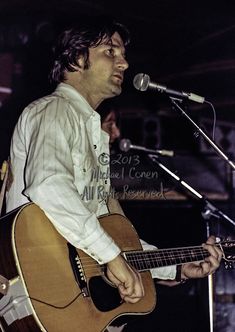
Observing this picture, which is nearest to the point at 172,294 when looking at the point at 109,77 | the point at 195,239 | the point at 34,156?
the point at 195,239

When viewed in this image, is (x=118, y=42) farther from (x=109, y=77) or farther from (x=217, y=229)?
(x=217, y=229)

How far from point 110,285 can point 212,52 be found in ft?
5.17

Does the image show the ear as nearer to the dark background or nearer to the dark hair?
the dark hair

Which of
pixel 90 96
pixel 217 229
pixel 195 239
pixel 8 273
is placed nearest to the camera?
pixel 8 273

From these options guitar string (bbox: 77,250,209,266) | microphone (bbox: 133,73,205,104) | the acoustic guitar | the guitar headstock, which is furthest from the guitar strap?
the guitar headstock

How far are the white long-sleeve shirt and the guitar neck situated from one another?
21 centimetres

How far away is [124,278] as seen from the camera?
4.50 ft

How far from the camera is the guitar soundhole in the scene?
4.66 feet

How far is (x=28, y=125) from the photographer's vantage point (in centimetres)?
148

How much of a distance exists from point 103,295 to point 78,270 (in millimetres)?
122

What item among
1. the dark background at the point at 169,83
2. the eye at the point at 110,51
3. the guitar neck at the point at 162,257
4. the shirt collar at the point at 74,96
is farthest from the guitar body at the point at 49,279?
the dark background at the point at 169,83

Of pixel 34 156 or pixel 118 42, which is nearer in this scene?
pixel 34 156

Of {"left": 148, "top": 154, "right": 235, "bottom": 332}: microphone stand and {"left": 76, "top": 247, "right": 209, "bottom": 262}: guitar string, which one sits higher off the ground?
{"left": 148, "top": 154, "right": 235, "bottom": 332}: microphone stand

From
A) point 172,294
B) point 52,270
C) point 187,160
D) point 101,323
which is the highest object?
point 187,160
